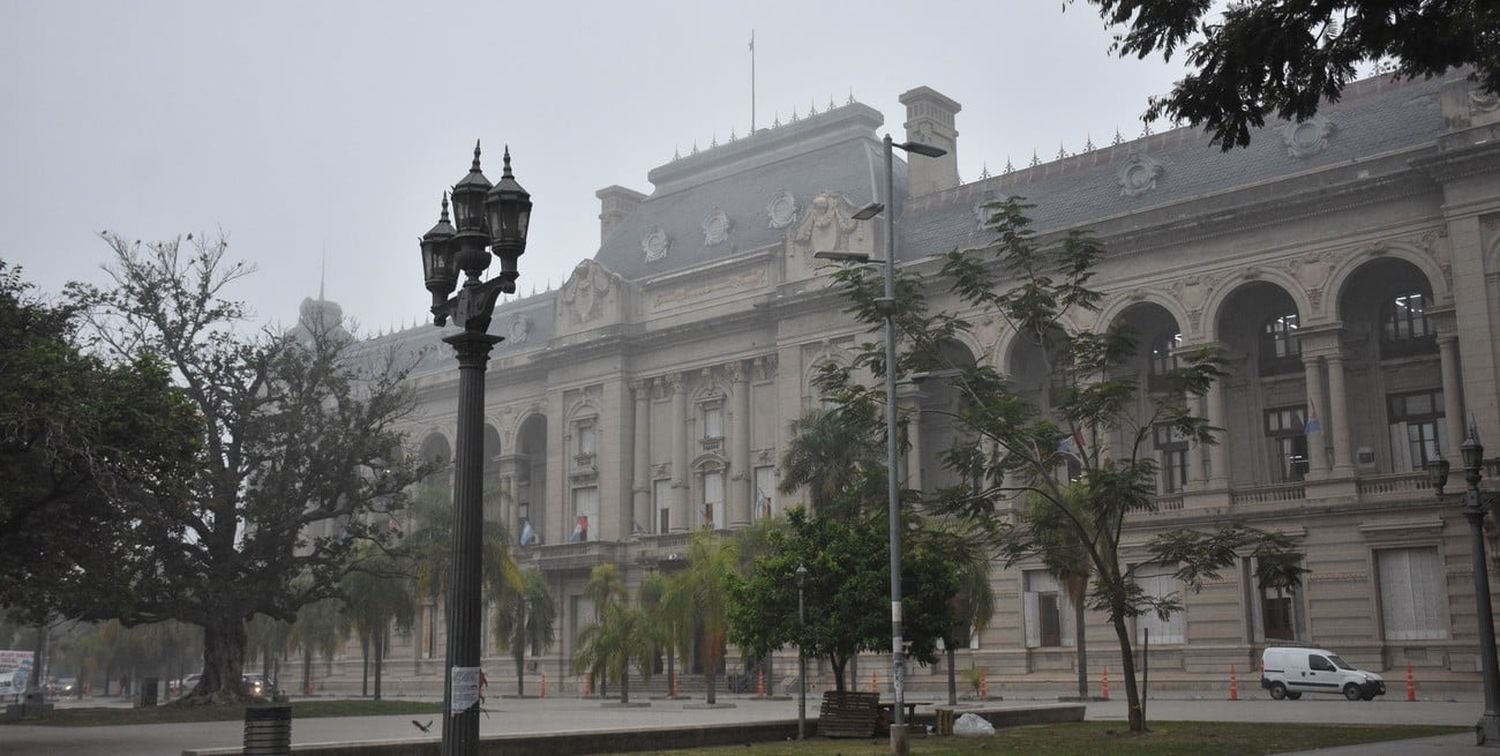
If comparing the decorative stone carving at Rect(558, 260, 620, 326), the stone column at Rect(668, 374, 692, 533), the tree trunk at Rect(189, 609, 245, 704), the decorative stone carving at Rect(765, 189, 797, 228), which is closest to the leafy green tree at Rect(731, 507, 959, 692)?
the tree trunk at Rect(189, 609, 245, 704)

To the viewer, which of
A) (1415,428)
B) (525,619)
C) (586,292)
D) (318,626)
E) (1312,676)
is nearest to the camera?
(1312,676)

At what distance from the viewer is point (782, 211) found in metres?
70.4

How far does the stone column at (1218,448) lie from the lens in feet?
175

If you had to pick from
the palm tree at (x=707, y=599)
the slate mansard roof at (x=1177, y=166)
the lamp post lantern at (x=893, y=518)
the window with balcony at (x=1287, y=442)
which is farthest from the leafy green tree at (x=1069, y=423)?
the window with balcony at (x=1287, y=442)

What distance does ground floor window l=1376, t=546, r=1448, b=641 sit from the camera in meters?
47.2

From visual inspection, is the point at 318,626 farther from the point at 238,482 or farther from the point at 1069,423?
the point at 1069,423

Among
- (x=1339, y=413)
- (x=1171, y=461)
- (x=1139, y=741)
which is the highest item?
(x=1339, y=413)

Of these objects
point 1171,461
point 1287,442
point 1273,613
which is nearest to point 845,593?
point 1273,613

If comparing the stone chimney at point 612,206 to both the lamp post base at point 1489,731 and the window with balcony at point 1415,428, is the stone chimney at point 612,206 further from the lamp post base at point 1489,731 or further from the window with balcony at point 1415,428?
the lamp post base at point 1489,731

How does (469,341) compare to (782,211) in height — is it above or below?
below

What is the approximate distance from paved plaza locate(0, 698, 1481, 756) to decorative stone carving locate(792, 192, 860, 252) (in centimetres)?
2552

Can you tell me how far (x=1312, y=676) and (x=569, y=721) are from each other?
80.1ft

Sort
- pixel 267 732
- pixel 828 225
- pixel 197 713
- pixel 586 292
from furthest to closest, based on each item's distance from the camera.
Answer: pixel 586 292
pixel 828 225
pixel 197 713
pixel 267 732

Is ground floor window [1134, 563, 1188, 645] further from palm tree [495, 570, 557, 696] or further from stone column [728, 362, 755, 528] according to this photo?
palm tree [495, 570, 557, 696]
